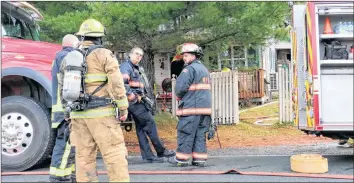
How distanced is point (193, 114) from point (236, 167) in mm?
959

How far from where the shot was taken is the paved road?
573 centimetres

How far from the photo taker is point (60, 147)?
19.6ft

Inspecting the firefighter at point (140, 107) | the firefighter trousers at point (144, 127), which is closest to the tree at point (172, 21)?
the firefighter at point (140, 107)

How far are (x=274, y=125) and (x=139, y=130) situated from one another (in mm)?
5473

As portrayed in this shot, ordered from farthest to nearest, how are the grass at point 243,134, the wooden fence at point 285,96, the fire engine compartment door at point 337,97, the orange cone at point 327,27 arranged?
1. the wooden fence at point 285,96
2. the grass at point 243,134
3. the orange cone at point 327,27
4. the fire engine compartment door at point 337,97

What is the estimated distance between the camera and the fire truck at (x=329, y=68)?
20.9 feet

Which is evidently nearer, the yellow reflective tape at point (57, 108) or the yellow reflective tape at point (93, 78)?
the yellow reflective tape at point (93, 78)

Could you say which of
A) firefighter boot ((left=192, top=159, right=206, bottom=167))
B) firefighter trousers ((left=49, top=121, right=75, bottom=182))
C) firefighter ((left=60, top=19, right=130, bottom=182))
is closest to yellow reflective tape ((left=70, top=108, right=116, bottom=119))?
firefighter ((left=60, top=19, right=130, bottom=182))

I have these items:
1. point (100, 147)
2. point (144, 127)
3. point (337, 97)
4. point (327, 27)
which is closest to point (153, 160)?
point (144, 127)

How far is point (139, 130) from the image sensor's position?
24.8 feet

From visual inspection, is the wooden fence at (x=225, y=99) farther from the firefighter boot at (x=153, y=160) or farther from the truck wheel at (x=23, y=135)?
the truck wheel at (x=23, y=135)

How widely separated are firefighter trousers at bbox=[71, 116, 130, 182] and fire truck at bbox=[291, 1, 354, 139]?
283 cm

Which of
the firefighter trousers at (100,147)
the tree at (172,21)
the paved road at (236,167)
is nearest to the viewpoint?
the firefighter trousers at (100,147)

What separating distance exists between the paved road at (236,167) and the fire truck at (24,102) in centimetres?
43
